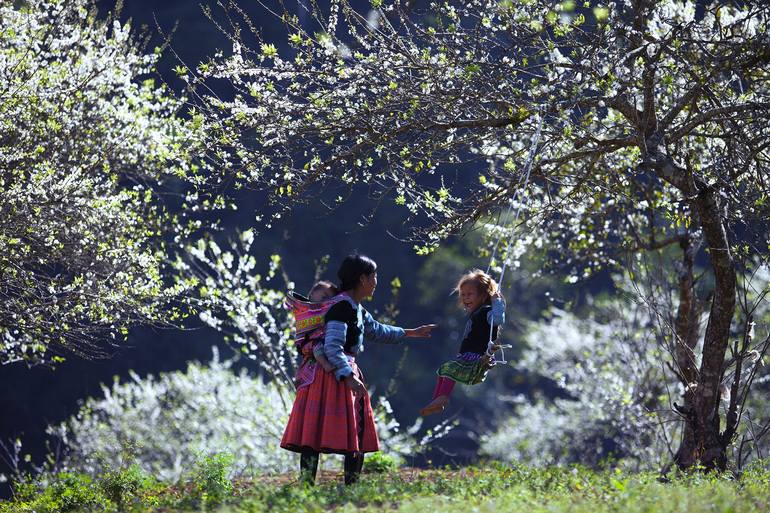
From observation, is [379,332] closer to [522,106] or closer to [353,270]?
[353,270]

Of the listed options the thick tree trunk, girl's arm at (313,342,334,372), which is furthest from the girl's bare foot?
the thick tree trunk

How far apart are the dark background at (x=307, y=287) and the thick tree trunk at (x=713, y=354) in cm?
1935

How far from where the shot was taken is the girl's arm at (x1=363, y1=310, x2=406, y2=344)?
648cm

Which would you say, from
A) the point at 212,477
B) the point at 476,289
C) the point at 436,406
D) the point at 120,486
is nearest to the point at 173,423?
the point at 120,486

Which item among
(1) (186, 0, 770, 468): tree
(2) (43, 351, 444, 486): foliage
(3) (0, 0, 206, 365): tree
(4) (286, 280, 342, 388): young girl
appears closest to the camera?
(4) (286, 280, 342, 388): young girl

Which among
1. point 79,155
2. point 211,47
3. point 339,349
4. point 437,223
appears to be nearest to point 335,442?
point 339,349

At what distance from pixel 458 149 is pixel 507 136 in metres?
0.53

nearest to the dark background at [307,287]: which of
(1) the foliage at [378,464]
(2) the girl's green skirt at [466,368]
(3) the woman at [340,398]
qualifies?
(1) the foliage at [378,464]

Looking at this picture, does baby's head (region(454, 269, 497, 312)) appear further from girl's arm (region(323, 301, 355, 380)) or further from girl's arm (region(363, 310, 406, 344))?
girl's arm (region(323, 301, 355, 380))

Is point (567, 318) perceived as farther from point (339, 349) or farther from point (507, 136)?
point (339, 349)

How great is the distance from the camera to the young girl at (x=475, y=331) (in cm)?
629

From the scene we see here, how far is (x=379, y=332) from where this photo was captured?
6.52 metres

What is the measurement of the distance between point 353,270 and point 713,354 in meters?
2.92

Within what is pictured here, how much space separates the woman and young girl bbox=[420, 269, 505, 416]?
43 cm
